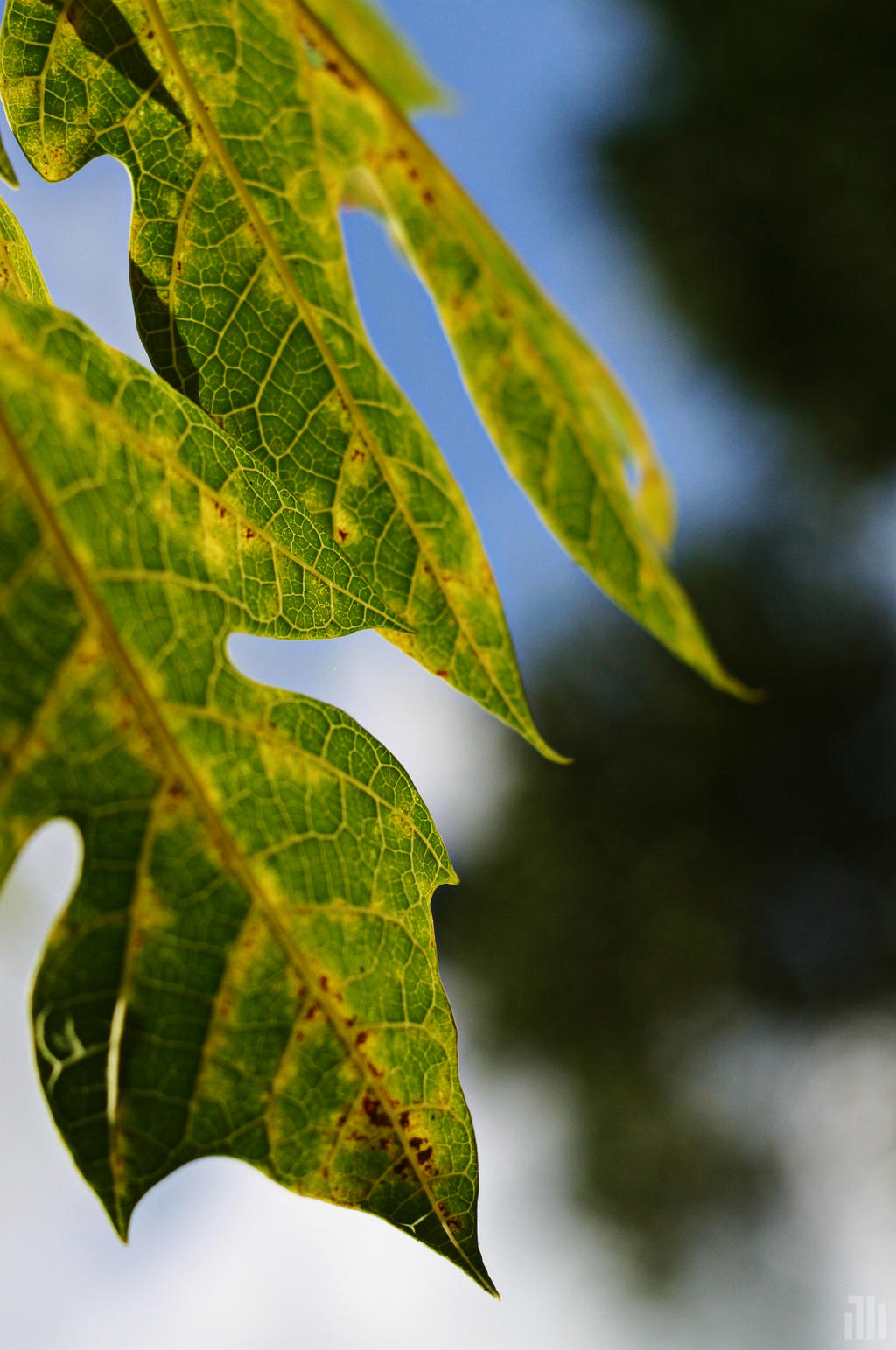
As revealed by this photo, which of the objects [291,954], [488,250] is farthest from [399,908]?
[488,250]

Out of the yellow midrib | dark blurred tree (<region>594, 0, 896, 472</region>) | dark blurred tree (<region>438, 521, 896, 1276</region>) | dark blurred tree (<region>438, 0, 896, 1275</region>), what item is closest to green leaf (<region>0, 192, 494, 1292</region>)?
the yellow midrib

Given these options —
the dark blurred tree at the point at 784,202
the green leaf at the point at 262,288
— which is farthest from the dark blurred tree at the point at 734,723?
the green leaf at the point at 262,288

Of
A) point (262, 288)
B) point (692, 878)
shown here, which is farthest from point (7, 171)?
point (692, 878)

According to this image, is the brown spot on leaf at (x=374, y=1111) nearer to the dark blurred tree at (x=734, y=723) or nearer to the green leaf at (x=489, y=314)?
the green leaf at (x=489, y=314)

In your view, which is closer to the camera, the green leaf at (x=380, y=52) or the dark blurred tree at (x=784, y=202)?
the green leaf at (x=380, y=52)

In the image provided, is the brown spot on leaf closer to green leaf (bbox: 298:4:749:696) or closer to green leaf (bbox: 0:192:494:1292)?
green leaf (bbox: 0:192:494:1292)

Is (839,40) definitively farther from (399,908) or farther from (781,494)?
(399,908)

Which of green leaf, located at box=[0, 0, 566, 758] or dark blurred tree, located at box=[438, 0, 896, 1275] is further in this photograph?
dark blurred tree, located at box=[438, 0, 896, 1275]

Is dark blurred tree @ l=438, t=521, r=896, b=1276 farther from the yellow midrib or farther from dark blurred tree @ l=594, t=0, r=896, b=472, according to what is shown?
the yellow midrib

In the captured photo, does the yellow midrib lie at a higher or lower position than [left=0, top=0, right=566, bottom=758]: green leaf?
lower
